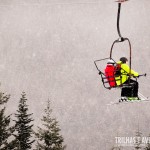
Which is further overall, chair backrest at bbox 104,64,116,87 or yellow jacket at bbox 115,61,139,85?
chair backrest at bbox 104,64,116,87

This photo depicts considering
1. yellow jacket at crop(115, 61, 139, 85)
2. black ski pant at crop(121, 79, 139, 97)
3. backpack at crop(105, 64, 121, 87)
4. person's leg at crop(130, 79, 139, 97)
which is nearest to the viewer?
yellow jacket at crop(115, 61, 139, 85)

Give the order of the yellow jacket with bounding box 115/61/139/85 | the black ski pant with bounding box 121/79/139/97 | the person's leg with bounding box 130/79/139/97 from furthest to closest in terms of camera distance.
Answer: the black ski pant with bounding box 121/79/139/97
the person's leg with bounding box 130/79/139/97
the yellow jacket with bounding box 115/61/139/85

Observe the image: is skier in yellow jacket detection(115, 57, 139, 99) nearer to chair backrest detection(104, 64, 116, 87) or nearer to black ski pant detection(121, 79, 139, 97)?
black ski pant detection(121, 79, 139, 97)

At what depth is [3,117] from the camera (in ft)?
95.9

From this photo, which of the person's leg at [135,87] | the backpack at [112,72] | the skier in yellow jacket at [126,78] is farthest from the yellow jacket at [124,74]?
the person's leg at [135,87]

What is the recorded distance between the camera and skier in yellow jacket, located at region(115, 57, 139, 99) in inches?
556

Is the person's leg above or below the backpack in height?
below

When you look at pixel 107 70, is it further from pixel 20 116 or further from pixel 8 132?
pixel 20 116

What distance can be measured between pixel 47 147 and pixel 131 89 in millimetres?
16894

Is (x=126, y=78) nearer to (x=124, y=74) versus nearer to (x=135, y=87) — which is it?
(x=124, y=74)

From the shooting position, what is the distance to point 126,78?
1462 centimetres

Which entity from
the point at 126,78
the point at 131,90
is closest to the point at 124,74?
the point at 126,78

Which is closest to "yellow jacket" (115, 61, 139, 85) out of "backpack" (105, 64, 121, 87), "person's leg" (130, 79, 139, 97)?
"backpack" (105, 64, 121, 87)

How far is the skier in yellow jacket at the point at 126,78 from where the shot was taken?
14.1 metres
